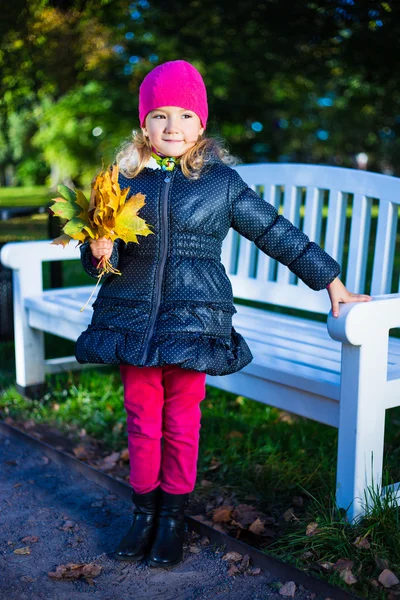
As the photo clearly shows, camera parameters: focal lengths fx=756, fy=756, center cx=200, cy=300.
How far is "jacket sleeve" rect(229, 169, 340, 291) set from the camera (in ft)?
8.78

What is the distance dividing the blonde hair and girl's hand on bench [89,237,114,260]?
13.3 inches

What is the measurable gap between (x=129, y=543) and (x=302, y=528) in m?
0.64

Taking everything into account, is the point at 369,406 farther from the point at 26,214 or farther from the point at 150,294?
the point at 26,214

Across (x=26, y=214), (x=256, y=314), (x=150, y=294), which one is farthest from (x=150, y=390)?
(x=26, y=214)

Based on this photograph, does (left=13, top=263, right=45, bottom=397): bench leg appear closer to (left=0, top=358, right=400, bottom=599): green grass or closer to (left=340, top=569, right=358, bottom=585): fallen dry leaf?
(left=0, top=358, right=400, bottom=599): green grass

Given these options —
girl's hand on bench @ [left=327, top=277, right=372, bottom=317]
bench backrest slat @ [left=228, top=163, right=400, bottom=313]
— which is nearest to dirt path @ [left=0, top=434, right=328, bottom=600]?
girl's hand on bench @ [left=327, top=277, right=372, bottom=317]

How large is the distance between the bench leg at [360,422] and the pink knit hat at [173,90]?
1.00 m

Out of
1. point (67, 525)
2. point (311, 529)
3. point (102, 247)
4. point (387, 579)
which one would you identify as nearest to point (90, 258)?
point (102, 247)

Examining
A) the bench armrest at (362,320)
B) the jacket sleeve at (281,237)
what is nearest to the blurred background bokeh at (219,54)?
the jacket sleeve at (281,237)

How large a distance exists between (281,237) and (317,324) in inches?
47.6

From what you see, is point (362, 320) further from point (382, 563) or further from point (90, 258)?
point (90, 258)

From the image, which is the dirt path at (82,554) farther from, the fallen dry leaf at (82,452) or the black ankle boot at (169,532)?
the fallen dry leaf at (82,452)

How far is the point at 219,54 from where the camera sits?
30.8ft

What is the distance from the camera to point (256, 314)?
3.98 meters
